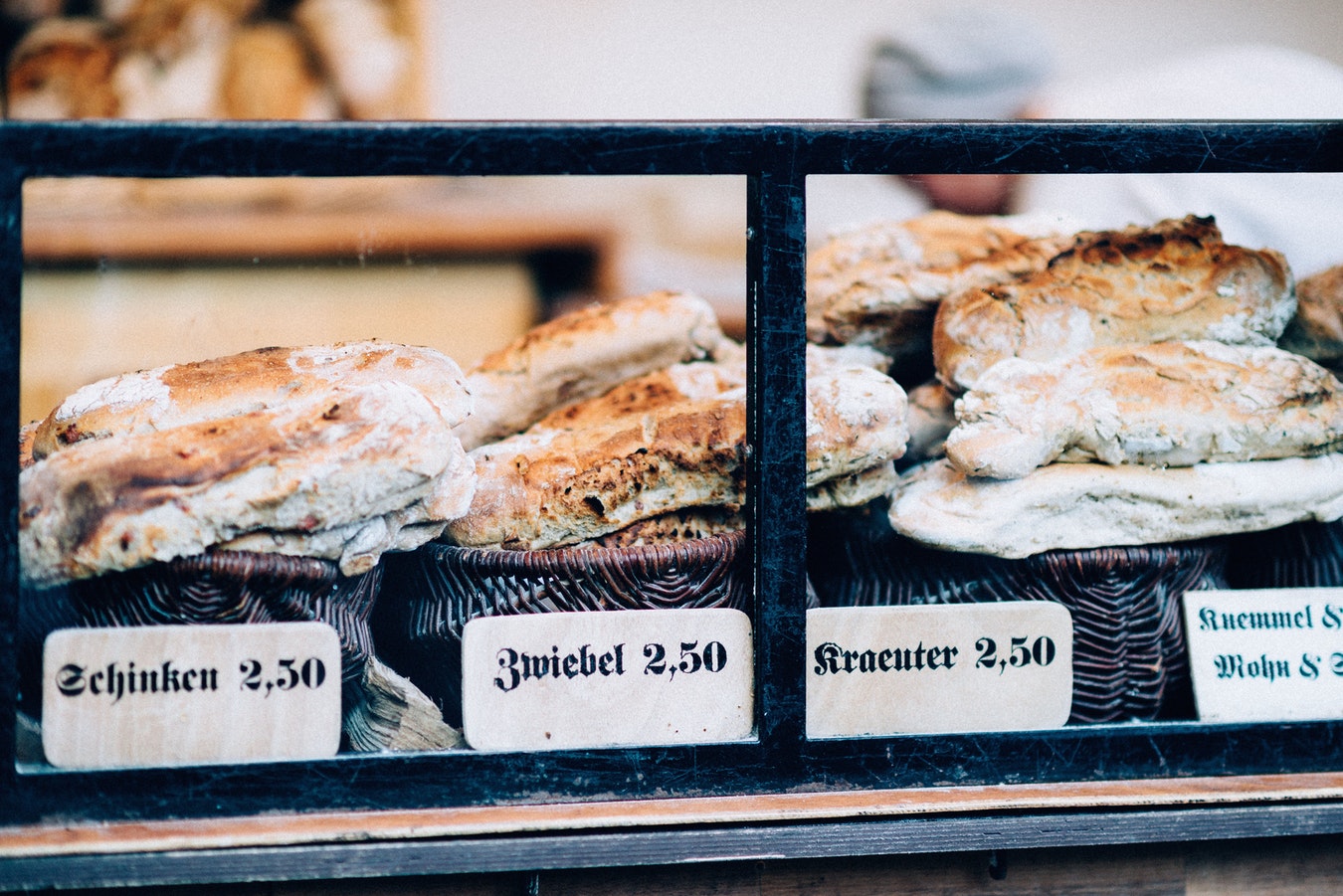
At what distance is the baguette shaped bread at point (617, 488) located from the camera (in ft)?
5.36

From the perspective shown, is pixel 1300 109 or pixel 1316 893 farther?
pixel 1300 109

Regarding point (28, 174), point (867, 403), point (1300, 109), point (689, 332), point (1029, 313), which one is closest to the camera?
point (28, 174)

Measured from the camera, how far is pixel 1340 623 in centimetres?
169

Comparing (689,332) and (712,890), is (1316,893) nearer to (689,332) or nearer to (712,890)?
(712,890)

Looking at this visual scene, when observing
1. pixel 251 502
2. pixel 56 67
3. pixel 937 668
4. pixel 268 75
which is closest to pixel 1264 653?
pixel 937 668

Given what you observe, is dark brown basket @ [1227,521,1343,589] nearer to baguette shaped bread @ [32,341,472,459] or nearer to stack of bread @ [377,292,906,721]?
stack of bread @ [377,292,906,721]

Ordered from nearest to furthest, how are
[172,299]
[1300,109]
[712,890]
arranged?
[712,890] < [172,299] < [1300,109]

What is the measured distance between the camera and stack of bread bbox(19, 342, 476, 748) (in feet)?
4.60

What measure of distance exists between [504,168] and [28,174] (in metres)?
0.60

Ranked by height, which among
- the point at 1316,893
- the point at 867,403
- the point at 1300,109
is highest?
the point at 1300,109

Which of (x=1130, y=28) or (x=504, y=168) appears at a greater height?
(x=1130, y=28)

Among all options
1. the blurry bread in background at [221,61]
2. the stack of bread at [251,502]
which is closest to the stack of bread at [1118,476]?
the stack of bread at [251,502]

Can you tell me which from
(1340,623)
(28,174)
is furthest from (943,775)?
(28,174)

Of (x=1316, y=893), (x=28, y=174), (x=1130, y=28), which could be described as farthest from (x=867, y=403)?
(x=1130, y=28)
